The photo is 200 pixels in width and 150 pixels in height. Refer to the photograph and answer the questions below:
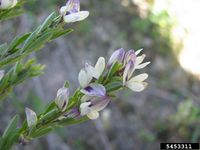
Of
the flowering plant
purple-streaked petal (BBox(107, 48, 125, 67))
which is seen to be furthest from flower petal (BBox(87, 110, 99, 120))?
purple-streaked petal (BBox(107, 48, 125, 67))

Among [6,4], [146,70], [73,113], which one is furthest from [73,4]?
[146,70]

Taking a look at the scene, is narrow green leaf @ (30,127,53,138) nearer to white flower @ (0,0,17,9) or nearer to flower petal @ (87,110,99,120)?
flower petal @ (87,110,99,120)

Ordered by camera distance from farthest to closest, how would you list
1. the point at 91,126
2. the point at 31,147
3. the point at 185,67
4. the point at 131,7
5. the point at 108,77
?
the point at 131,7 < the point at 185,67 < the point at 91,126 < the point at 31,147 < the point at 108,77

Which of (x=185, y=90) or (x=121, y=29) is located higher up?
(x=121, y=29)

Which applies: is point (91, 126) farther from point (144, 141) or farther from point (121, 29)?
point (121, 29)

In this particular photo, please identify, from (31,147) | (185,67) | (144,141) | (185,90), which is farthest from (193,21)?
(31,147)

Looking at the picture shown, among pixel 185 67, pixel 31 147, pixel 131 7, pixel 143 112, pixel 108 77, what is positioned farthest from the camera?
pixel 131 7

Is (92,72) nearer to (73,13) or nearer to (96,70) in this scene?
A: (96,70)
